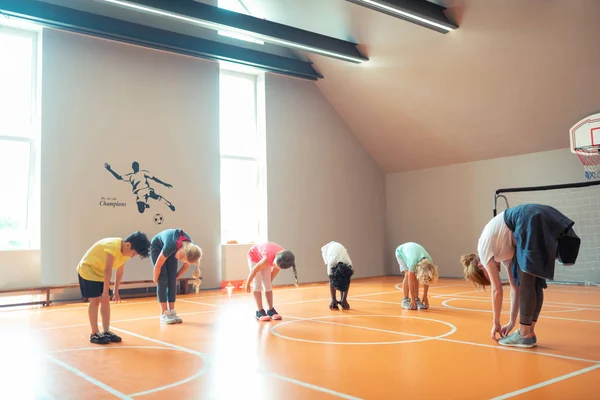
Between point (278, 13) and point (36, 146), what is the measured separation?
5.15m

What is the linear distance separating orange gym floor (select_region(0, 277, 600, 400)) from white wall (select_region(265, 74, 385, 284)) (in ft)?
15.1

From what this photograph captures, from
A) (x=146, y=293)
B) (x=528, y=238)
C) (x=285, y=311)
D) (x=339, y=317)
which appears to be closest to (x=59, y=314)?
(x=146, y=293)

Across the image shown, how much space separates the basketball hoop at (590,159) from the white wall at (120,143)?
6556 millimetres

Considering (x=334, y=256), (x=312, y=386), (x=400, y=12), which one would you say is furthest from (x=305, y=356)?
(x=400, y=12)

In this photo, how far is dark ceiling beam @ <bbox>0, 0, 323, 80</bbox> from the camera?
801 cm

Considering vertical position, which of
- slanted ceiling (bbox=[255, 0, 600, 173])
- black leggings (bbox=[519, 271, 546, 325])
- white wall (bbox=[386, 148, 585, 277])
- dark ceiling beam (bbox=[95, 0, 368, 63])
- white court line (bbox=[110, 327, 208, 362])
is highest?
dark ceiling beam (bbox=[95, 0, 368, 63])

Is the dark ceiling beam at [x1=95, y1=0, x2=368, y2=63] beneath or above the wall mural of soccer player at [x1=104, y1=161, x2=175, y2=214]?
above

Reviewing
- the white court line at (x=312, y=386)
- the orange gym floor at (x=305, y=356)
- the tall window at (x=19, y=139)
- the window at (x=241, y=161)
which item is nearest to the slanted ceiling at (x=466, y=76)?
the window at (x=241, y=161)

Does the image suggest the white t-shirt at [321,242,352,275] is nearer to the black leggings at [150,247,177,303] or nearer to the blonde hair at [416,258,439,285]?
the blonde hair at [416,258,439,285]

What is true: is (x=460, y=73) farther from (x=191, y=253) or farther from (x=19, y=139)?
(x=19, y=139)

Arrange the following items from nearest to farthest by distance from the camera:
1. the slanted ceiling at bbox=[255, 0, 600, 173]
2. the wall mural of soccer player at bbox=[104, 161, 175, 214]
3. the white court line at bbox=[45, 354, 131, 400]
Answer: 1. the white court line at bbox=[45, 354, 131, 400]
2. the slanted ceiling at bbox=[255, 0, 600, 173]
3. the wall mural of soccer player at bbox=[104, 161, 175, 214]

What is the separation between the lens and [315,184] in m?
11.8

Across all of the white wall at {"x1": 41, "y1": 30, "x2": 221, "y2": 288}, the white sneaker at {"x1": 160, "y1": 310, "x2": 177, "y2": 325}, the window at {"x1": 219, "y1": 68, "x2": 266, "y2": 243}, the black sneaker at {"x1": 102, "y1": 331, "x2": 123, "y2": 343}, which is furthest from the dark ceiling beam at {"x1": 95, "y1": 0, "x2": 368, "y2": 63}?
the black sneaker at {"x1": 102, "y1": 331, "x2": 123, "y2": 343}

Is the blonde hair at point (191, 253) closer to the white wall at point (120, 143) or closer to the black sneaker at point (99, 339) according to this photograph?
the black sneaker at point (99, 339)
